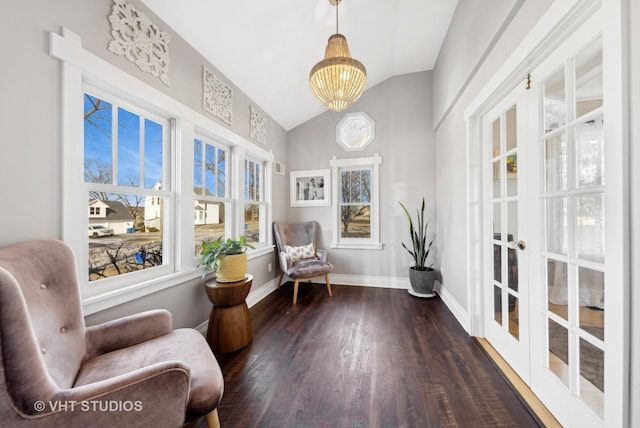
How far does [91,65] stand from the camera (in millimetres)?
1340

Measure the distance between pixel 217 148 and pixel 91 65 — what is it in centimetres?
126

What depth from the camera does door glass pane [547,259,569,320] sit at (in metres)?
1.22

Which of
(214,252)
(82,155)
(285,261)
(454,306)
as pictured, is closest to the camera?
(82,155)

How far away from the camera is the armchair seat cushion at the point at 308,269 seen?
3066 mm

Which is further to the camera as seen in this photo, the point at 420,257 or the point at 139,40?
the point at 420,257

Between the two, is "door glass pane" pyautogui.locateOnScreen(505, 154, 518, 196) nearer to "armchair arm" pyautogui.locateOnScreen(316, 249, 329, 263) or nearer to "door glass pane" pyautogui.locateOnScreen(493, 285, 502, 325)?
"door glass pane" pyautogui.locateOnScreen(493, 285, 502, 325)

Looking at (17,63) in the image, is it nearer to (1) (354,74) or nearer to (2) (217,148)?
(2) (217,148)

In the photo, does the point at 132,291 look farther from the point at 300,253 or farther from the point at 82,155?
the point at 300,253

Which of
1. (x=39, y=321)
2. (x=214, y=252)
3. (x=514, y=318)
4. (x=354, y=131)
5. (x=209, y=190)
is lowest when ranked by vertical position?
(x=514, y=318)

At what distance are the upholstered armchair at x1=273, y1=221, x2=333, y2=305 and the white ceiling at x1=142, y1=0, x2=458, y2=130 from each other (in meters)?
1.79

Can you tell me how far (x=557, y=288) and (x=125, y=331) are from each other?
238 centimetres

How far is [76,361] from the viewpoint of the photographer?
1065 millimetres

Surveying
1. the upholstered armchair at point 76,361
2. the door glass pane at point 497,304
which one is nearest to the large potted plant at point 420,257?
the door glass pane at point 497,304

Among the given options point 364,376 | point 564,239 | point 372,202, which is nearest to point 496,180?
point 564,239
